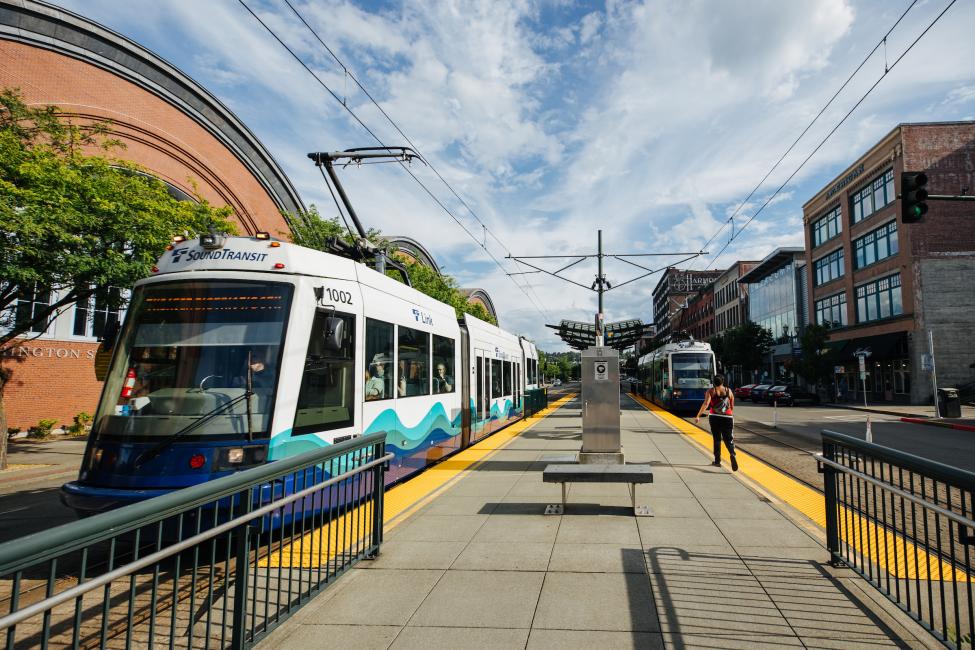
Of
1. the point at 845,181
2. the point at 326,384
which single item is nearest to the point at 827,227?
the point at 845,181

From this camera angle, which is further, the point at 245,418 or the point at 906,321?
the point at 906,321

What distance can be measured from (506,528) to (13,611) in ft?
15.1

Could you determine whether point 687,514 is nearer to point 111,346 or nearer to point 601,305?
point 111,346

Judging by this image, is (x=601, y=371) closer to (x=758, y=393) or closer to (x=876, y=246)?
(x=758, y=393)

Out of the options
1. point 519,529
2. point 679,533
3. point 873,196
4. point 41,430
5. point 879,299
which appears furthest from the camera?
point 873,196

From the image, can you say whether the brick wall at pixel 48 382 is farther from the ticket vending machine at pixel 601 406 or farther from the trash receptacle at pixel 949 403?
the trash receptacle at pixel 949 403

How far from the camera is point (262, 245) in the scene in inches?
243

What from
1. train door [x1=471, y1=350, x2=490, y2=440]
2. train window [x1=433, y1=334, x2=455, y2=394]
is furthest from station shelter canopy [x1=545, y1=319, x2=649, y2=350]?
train window [x1=433, y1=334, x2=455, y2=394]

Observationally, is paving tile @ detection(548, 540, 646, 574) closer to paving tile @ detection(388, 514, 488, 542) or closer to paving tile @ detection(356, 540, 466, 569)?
paving tile @ detection(356, 540, 466, 569)

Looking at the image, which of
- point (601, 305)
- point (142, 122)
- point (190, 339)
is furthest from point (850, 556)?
point (142, 122)

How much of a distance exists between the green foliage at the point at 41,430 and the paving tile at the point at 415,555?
17.2 m

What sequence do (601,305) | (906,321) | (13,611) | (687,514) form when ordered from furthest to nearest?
(906,321) < (601,305) < (687,514) < (13,611)

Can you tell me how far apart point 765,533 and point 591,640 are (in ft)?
10.0

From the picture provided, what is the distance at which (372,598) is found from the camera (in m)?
4.18
